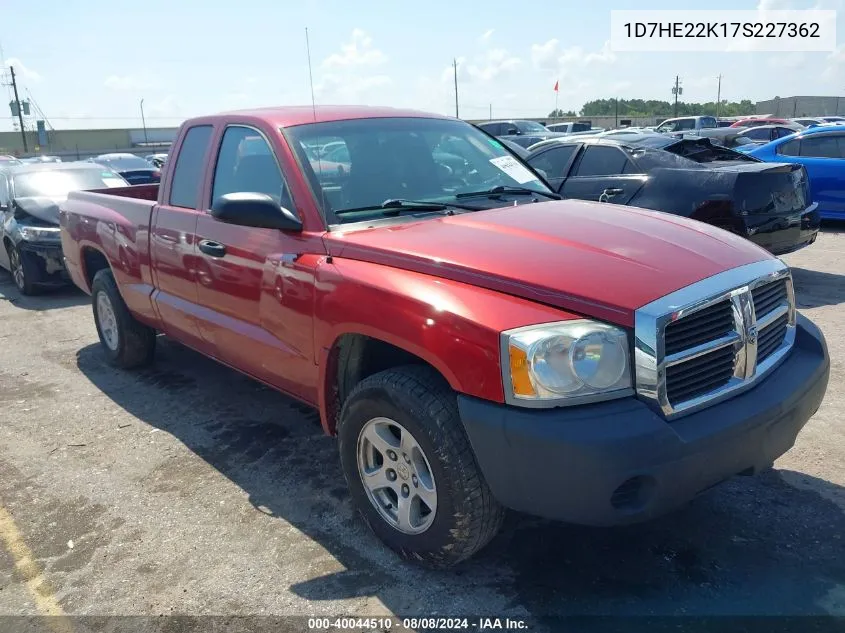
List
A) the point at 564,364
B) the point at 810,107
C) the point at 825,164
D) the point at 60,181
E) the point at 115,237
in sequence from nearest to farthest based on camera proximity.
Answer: the point at 564,364, the point at 115,237, the point at 60,181, the point at 825,164, the point at 810,107

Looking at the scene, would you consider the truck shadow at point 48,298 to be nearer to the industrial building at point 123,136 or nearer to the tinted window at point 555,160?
the tinted window at point 555,160

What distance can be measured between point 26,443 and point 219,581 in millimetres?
2246

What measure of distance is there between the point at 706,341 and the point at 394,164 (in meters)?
1.90

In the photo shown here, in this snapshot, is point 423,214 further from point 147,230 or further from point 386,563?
point 147,230

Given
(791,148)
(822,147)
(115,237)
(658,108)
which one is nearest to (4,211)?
(115,237)

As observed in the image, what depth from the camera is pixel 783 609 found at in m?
2.65

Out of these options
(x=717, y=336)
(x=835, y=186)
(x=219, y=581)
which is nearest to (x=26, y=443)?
(x=219, y=581)

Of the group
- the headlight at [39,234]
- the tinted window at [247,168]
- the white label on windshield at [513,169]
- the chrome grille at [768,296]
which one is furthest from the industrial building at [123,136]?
the chrome grille at [768,296]

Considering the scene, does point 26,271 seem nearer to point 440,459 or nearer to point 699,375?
point 440,459

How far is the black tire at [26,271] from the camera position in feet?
28.6

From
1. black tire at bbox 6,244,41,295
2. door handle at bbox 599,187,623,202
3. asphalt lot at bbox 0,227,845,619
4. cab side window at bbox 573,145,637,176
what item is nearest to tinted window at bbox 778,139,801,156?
cab side window at bbox 573,145,637,176

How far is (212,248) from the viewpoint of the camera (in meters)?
3.96

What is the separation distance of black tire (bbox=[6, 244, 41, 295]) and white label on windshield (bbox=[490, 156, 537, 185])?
682 cm

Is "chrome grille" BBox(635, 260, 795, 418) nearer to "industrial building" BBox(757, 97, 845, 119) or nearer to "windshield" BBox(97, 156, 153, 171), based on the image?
"windshield" BBox(97, 156, 153, 171)
